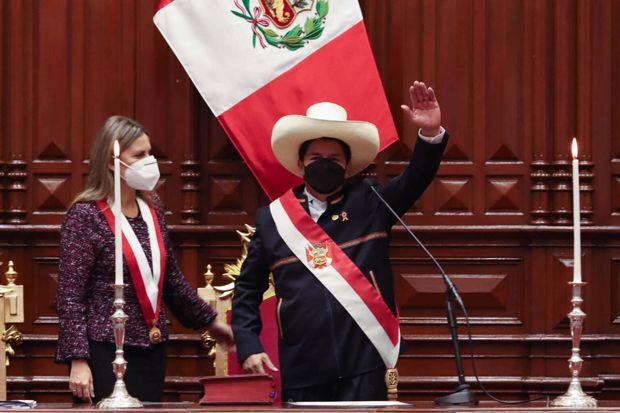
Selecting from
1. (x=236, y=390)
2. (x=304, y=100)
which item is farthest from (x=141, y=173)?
(x=304, y=100)

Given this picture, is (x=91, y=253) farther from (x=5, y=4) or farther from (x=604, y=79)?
(x=604, y=79)

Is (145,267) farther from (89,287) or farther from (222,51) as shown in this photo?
(222,51)

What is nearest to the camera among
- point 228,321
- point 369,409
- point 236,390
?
point 369,409

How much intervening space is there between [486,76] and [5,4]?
2415mm

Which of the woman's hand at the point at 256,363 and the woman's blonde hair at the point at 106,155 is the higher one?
the woman's blonde hair at the point at 106,155

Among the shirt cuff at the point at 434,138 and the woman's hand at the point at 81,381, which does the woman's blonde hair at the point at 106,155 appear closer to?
the woman's hand at the point at 81,381

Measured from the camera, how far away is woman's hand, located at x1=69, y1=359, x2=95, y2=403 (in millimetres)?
5367

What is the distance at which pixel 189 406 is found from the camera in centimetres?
448

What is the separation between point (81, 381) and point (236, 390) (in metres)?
1.08

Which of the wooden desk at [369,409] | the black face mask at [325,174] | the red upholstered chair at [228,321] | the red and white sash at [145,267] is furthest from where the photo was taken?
the red upholstered chair at [228,321]

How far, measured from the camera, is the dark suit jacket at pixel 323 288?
5.17 meters

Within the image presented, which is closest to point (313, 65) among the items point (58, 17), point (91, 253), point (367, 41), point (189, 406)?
point (367, 41)

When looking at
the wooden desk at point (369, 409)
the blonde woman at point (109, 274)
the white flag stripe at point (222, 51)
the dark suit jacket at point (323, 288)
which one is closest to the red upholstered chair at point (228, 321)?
the blonde woman at point (109, 274)

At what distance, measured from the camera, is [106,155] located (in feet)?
18.5
